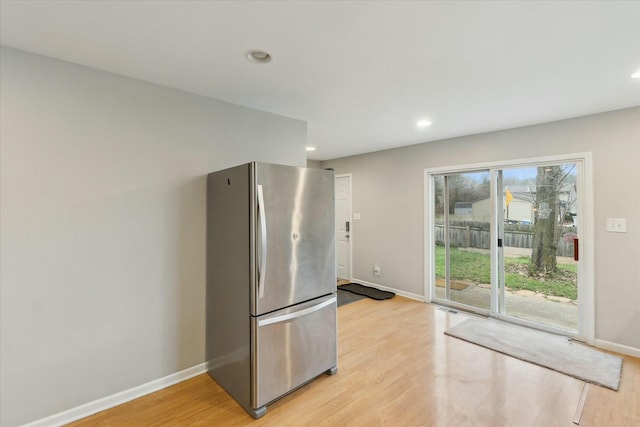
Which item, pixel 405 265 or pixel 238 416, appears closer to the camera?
pixel 238 416

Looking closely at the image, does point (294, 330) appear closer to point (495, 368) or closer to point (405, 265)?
point (495, 368)

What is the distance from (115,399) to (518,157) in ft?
14.8

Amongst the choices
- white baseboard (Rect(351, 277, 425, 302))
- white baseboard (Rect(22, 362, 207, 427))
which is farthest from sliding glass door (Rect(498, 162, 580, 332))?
white baseboard (Rect(22, 362, 207, 427))

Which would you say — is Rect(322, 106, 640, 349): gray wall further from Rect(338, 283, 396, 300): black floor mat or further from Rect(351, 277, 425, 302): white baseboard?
Rect(338, 283, 396, 300): black floor mat

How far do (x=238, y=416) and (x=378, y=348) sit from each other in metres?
1.50

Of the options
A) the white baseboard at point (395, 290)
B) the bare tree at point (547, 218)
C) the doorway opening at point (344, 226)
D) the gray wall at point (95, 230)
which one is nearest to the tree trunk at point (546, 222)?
the bare tree at point (547, 218)

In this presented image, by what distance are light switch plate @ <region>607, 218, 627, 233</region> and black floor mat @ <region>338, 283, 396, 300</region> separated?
2704 mm

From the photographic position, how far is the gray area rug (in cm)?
248

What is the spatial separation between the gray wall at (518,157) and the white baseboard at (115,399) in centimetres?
324

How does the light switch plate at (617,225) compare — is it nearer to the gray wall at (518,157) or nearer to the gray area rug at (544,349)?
the gray wall at (518,157)

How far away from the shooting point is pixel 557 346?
117 inches

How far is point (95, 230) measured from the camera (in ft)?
Answer: 6.70

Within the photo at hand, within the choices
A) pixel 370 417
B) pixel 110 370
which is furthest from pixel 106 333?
pixel 370 417

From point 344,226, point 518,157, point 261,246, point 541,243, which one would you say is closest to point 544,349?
point 541,243
